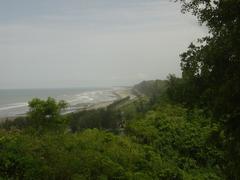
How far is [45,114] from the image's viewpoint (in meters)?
45.8

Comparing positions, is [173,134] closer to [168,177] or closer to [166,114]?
[166,114]

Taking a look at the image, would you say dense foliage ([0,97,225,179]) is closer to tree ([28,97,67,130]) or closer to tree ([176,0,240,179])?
tree ([176,0,240,179])

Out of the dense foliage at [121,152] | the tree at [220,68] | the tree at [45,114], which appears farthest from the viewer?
the tree at [45,114]

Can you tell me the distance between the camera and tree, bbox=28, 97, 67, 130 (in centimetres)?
4516

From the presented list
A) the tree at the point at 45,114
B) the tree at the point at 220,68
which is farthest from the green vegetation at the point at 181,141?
the tree at the point at 45,114

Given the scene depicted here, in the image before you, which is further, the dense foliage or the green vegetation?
the dense foliage

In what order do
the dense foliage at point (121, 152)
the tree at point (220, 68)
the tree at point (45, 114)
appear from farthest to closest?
the tree at point (45, 114)
the dense foliage at point (121, 152)
the tree at point (220, 68)

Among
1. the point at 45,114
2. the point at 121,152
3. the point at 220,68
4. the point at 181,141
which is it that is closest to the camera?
the point at 220,68

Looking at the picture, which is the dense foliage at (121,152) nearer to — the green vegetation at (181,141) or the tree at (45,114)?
the green vegetation at (181,141)

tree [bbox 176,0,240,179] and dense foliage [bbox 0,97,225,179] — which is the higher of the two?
tree [bbox 176,0,240,179]

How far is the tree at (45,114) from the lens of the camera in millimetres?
45156

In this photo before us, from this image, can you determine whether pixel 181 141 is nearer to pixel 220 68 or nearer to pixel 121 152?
pixel 121 152

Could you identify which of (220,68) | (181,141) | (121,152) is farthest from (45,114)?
(220,68)

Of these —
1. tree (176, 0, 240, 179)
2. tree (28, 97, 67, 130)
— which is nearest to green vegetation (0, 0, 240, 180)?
tree (176, 0, 240, 179)
